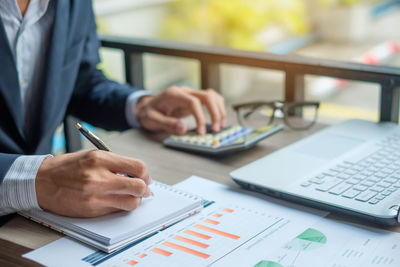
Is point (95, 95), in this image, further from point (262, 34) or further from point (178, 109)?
point (262, 34)

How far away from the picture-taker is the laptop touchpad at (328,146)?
875 mm

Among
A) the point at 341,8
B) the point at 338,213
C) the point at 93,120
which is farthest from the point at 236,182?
the point at 341,8

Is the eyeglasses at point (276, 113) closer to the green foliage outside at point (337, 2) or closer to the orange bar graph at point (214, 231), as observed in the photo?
the orange bar graph at point (214, 231)

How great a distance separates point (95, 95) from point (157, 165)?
14.4 inches

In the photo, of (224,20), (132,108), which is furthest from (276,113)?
(224,20)

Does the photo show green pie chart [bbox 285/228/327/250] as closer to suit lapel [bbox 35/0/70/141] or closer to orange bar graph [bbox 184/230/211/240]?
orange bar graph [bbox 184/230/211/240]

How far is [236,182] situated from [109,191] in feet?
0.73

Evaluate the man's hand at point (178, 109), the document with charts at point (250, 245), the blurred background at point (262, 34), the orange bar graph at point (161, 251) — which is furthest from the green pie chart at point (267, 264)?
the blurred background at point (262, 34)

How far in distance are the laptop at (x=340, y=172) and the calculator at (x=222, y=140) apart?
70mm

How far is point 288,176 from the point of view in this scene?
0.79 metres

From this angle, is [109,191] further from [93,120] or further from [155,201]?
[93,120]

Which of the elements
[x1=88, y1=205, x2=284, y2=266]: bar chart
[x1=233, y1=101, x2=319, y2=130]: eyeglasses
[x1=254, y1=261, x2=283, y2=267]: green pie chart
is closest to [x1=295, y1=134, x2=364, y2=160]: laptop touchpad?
[x1=233, y1=101, x2=319, y2=130]: eyeglasses

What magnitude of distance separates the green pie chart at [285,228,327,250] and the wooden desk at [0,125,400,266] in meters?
0.06

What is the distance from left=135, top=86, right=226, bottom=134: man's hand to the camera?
1017 millimetres
